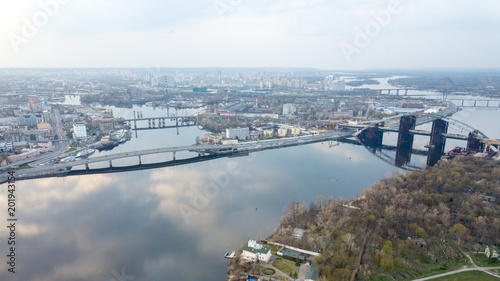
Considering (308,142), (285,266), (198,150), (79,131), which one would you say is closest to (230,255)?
(285,266)

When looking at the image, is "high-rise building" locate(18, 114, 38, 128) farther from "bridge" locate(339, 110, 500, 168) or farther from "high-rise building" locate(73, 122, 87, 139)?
"bridge" locate(339, 110, 500, 168)

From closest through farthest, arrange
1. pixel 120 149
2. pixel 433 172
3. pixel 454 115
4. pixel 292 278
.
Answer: pixel 292 278 → pixel 433 172 → pixel 120 149 → pixel 454 115

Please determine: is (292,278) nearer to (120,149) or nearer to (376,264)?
(376,264)

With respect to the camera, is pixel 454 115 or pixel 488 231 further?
pixel 454 115

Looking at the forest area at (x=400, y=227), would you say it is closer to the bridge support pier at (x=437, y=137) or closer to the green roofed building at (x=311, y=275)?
the green roofed building at (x=311, y=275)

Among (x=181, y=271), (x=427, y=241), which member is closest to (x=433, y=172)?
(x=427, y=241)

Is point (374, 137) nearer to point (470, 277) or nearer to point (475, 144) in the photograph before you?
point (475, 144)

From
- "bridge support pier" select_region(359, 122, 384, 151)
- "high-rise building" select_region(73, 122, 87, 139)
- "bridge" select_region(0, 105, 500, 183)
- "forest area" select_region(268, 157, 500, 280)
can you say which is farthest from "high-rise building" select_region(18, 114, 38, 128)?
"bridge support pier" select_region(359, 122, 384, 151)
